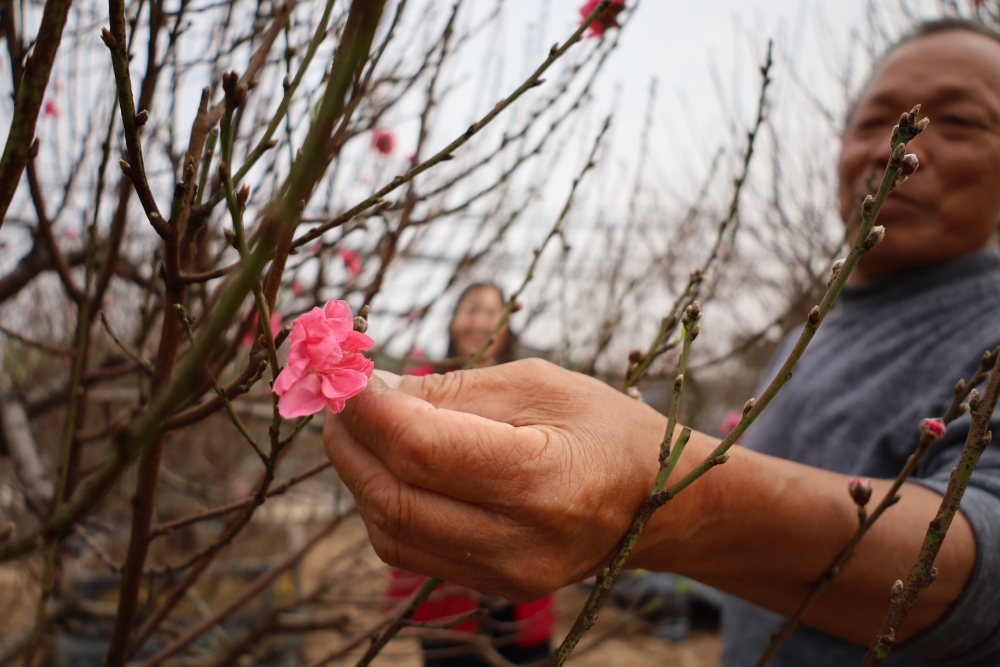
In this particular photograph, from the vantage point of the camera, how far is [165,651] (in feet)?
4.61

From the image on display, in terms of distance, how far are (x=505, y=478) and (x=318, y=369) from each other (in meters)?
0.27

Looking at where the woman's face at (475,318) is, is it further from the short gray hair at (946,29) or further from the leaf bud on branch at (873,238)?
the leaf bud on branch at (873,238)

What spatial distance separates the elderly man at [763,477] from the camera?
775mm

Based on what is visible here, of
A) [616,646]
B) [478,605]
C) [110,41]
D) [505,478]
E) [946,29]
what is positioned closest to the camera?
[110,41]

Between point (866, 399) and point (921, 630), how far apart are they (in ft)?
2.23

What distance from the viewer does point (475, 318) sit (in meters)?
3.07

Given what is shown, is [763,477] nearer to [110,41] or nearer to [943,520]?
[943,520]

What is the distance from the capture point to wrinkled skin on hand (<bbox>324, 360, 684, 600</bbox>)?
2.48 feet

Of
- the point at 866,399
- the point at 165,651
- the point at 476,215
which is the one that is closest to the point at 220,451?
the point at 476,215

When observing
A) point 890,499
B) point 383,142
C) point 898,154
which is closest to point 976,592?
point 890,499

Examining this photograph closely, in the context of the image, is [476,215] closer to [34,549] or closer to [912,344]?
[912,344]

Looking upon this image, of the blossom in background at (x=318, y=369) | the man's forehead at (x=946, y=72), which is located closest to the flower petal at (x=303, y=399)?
the blossom in background at (x=318, y=369)

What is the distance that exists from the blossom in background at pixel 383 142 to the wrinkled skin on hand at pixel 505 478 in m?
2.25

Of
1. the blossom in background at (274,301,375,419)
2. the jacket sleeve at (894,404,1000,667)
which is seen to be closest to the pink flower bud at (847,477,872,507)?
the jacket sleeve at (894,404,1000,667)
